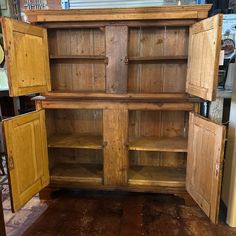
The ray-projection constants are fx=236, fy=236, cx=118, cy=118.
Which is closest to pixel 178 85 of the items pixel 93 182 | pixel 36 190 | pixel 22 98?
pixel 93 182

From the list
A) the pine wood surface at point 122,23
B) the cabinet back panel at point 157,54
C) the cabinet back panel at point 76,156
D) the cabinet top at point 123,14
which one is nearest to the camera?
the cabinet top at point 123,14

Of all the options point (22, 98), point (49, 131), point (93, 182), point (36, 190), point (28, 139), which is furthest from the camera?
point (22, 98)

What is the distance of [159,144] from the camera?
7.31 ft

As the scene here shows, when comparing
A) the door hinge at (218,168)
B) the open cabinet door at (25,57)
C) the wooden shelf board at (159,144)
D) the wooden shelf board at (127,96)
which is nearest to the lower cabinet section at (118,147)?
the wooden shelf board at (159,144)

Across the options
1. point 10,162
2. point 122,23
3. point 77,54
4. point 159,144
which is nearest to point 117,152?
point 159,144

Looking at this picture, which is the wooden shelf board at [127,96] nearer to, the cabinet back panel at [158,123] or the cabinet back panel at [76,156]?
the cabinet back panel at [158,123]

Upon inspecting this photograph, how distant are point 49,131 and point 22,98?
1.45 metres

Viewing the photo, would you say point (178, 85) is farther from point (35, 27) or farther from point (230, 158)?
point (35, 27)

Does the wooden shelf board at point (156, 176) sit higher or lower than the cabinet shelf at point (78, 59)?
lower

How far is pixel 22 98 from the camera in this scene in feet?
11.7

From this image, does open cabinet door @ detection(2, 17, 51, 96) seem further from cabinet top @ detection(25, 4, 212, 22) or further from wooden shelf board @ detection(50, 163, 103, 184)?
wooden shelf board @ detection(50, 163, 103, 184)

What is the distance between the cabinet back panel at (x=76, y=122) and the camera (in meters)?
2.47

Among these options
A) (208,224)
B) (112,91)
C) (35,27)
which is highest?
(35,27)

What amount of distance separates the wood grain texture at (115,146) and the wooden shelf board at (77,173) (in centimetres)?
14
